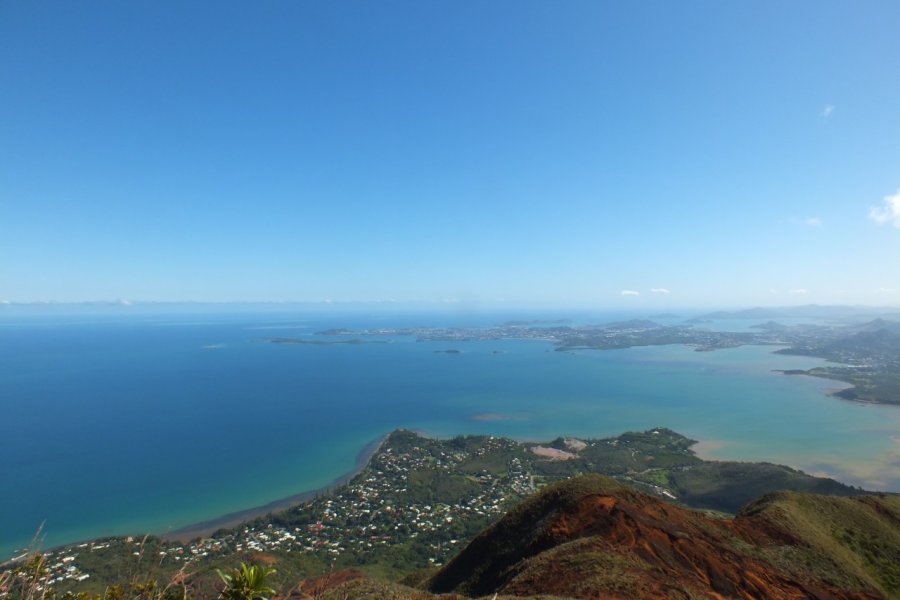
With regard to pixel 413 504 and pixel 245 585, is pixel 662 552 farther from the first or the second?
pixel 413 504

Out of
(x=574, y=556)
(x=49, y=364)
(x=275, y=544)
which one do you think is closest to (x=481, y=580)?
(x=574, y=556)

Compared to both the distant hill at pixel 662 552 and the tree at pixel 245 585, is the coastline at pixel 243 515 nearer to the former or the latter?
the distant hill at pixel 662 552

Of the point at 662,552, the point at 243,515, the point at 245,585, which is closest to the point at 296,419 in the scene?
the point at 243,515

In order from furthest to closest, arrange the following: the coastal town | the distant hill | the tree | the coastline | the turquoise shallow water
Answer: the turquoise shallow water
the coastline
the coastal town
the distant hill
the tree

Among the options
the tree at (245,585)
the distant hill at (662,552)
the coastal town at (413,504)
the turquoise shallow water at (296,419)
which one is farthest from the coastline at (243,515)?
the tree at (245,585)

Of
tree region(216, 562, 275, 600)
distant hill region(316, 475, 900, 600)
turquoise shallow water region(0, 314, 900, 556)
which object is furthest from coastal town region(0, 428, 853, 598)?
tree region(216, 562, 275, 600)

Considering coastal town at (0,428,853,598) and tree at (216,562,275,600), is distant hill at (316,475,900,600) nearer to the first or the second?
tree at (216,562,275,600)
